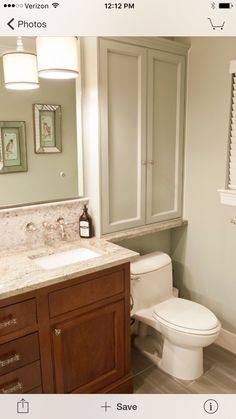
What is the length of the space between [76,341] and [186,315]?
26.3 inches

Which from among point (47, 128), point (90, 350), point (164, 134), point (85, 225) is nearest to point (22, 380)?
point (90, 350)

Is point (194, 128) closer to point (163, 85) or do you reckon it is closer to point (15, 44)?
point (163, 85)

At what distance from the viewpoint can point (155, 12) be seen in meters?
0.60

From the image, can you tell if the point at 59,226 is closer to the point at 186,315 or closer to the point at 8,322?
the point at 8,322

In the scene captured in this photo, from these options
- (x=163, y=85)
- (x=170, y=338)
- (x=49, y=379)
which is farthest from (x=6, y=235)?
(x=163, y=85)

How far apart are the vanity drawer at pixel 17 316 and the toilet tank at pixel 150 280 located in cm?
74

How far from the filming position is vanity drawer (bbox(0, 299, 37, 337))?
123 cm

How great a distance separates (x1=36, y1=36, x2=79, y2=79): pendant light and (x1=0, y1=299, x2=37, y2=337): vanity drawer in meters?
0.99

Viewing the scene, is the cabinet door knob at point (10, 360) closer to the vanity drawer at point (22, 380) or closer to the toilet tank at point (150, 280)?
the vanity drawer at point (22, 380)

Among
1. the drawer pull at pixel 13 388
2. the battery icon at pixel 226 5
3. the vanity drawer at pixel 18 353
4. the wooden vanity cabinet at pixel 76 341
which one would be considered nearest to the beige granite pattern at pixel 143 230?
the wooden vanity cabinet at pixel 76 341

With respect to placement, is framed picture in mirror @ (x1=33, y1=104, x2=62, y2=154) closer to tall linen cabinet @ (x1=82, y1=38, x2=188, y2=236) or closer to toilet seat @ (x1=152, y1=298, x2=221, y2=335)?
tall linen cabinet @ (x1=82, y1=38, x2=188, y2=236)

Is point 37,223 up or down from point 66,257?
up

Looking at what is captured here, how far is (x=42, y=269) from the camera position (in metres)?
1.39

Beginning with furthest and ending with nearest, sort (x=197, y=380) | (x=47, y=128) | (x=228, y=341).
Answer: (x=228, y=341), (x=197, y=380), (x=47, y=128)
